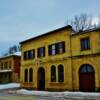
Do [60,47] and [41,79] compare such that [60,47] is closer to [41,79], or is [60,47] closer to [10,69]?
[41,79]

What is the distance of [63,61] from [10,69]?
27.6 m

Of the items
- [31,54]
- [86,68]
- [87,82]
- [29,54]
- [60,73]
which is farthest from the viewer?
[29,54]

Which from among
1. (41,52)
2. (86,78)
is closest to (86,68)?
(86,78)

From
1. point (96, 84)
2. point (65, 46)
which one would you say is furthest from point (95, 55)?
point (65, 46)

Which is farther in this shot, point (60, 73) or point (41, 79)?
point (41, 79)

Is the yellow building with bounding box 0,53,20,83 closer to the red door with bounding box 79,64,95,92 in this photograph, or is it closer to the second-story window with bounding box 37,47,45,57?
the second-story window with bounding box 37,47,45,57

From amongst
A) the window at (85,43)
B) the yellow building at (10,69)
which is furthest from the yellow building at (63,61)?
the yellow building at (10,69)

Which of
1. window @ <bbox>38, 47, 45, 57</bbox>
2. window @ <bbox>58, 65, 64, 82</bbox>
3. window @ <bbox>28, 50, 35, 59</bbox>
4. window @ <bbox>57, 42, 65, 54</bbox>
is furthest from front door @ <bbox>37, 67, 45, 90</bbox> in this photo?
window @ <bbox>57, 42, 65, 54</bbox>

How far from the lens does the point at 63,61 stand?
32.3 metres

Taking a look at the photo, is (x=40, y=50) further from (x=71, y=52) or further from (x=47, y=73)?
(x=71, y=52)

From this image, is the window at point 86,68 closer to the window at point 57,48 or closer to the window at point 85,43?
the window at point 85,43

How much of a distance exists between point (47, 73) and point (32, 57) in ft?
17.6

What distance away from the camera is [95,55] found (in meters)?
28.1

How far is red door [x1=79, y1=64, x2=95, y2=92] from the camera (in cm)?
2854
